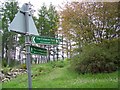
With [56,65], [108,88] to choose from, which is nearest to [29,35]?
[108,88]

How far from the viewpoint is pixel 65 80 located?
9.16 meters

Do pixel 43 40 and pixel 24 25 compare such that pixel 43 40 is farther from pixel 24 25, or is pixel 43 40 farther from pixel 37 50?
pixel 24 25

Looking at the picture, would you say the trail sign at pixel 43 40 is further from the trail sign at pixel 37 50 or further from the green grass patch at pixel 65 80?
the green grass patch at pixel 65 80

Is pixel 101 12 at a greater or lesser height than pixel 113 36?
greater

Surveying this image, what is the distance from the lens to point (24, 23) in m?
3.63

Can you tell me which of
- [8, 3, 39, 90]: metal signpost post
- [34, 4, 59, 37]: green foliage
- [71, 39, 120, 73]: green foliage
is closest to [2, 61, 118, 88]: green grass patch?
[71, 39, 120, 73]: green foliage

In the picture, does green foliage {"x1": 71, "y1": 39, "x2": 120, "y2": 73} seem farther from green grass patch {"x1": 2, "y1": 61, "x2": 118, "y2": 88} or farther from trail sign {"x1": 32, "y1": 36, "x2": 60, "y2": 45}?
trail sign {"x1": 32, "y1": 36, "x2": 60, "y2": 45}

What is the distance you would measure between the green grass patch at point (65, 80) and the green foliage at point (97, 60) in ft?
1.45

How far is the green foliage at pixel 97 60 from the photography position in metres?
9.98

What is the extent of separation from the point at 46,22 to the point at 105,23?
9680 mm

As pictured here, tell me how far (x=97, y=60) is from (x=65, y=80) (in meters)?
1.83

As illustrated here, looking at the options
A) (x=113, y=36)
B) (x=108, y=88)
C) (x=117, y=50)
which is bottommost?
(x=108, y=88)

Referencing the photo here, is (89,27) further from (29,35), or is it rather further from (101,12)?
(29,35)

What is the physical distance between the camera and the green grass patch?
23.9 ft
